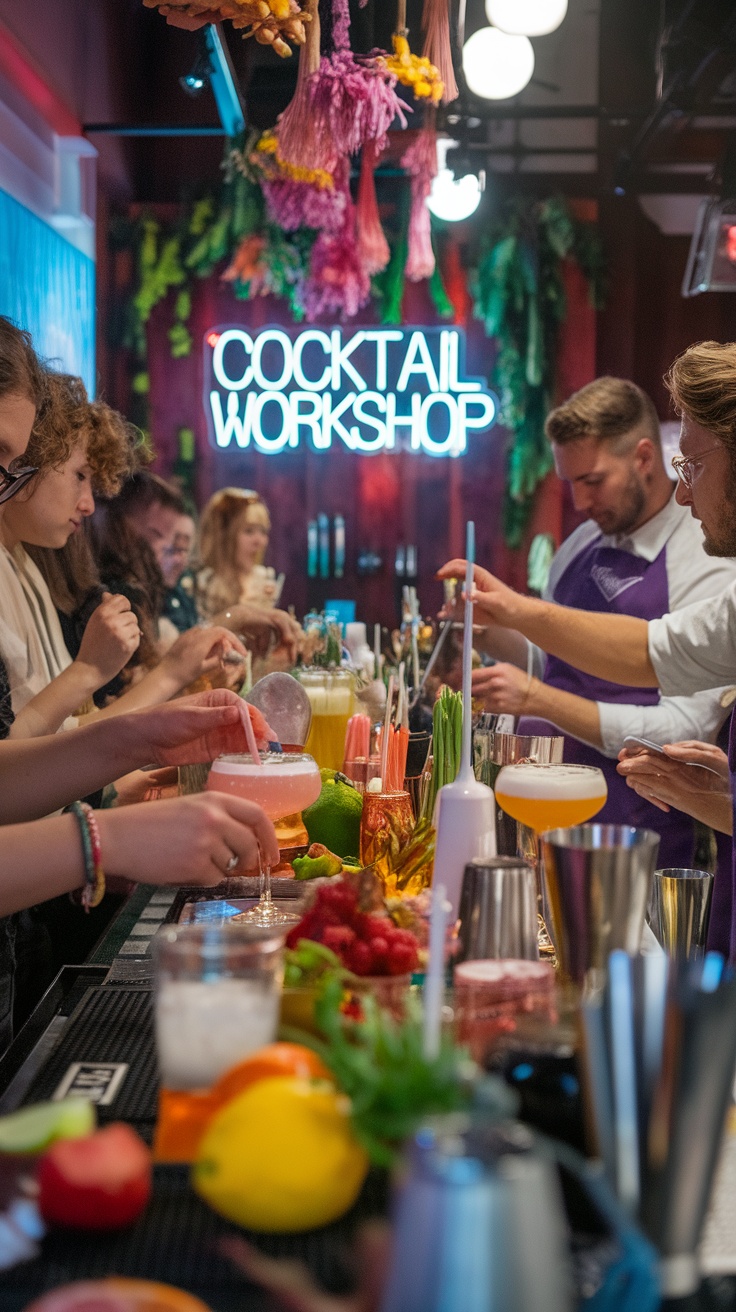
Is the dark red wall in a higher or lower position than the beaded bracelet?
higher

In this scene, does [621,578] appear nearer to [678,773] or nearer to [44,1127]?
[678,773]

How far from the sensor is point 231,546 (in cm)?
639

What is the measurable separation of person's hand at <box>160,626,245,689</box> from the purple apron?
1182mm

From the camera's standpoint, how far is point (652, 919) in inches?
99.0

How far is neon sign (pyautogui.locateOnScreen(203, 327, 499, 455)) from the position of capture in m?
7.08

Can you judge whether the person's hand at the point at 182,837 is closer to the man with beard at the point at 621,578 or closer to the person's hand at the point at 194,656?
the person's hand at the point at 194,656

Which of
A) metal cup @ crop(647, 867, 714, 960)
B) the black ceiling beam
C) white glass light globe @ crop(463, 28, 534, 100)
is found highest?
the black ceiling beam

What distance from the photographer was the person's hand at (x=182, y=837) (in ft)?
4.17

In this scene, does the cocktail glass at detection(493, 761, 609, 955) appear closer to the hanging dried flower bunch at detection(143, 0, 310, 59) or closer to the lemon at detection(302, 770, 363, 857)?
the lemon at detection(302, 770, 363, 857)

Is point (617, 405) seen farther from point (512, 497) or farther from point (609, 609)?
point (512, 497)

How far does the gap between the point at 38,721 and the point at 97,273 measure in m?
4.99

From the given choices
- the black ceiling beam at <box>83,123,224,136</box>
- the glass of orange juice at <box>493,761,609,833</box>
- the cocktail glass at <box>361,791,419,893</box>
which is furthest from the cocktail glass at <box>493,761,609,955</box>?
the black ceiling beam at <box>83,123,224,136</box>

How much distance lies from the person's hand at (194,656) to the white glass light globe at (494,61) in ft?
9.45

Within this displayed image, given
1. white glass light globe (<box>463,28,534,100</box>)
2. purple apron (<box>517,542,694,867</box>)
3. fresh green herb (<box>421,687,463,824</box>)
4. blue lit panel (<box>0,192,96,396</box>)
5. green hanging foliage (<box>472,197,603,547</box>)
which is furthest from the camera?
green hanging foliage (<box>472,197,603,547</box>)
